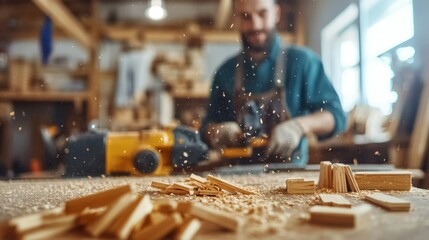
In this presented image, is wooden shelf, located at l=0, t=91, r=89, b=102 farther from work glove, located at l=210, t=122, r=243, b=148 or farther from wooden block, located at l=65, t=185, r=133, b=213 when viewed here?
wooden block, located at l=65, t=185, r=133, b=213

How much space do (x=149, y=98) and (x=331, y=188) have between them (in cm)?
446

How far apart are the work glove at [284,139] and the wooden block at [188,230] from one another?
1649 millimetres

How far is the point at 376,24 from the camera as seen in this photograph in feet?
13.2

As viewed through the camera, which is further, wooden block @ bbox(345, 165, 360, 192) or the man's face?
the man's face

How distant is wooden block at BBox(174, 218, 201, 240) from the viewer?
67 cm

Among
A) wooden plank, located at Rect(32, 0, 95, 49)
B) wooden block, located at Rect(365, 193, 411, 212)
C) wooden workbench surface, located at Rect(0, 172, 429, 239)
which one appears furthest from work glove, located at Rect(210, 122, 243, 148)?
wooden plank, located at Rect(32, 0, 95, 49)

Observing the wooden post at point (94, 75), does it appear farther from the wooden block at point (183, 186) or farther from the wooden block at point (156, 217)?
the wooden block at point (156, 217)

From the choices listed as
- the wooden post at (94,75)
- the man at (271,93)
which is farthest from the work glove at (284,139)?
the wooden post at (94,75)

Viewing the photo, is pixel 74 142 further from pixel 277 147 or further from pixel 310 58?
pixel 310 58

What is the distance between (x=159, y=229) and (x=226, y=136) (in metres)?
1.65

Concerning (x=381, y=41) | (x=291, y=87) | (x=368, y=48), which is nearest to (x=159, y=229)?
(x=291, y=87)

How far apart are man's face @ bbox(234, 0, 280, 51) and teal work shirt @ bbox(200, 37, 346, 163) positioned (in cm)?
9

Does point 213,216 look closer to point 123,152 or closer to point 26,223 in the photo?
point 26,223

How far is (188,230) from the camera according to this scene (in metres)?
0.69
